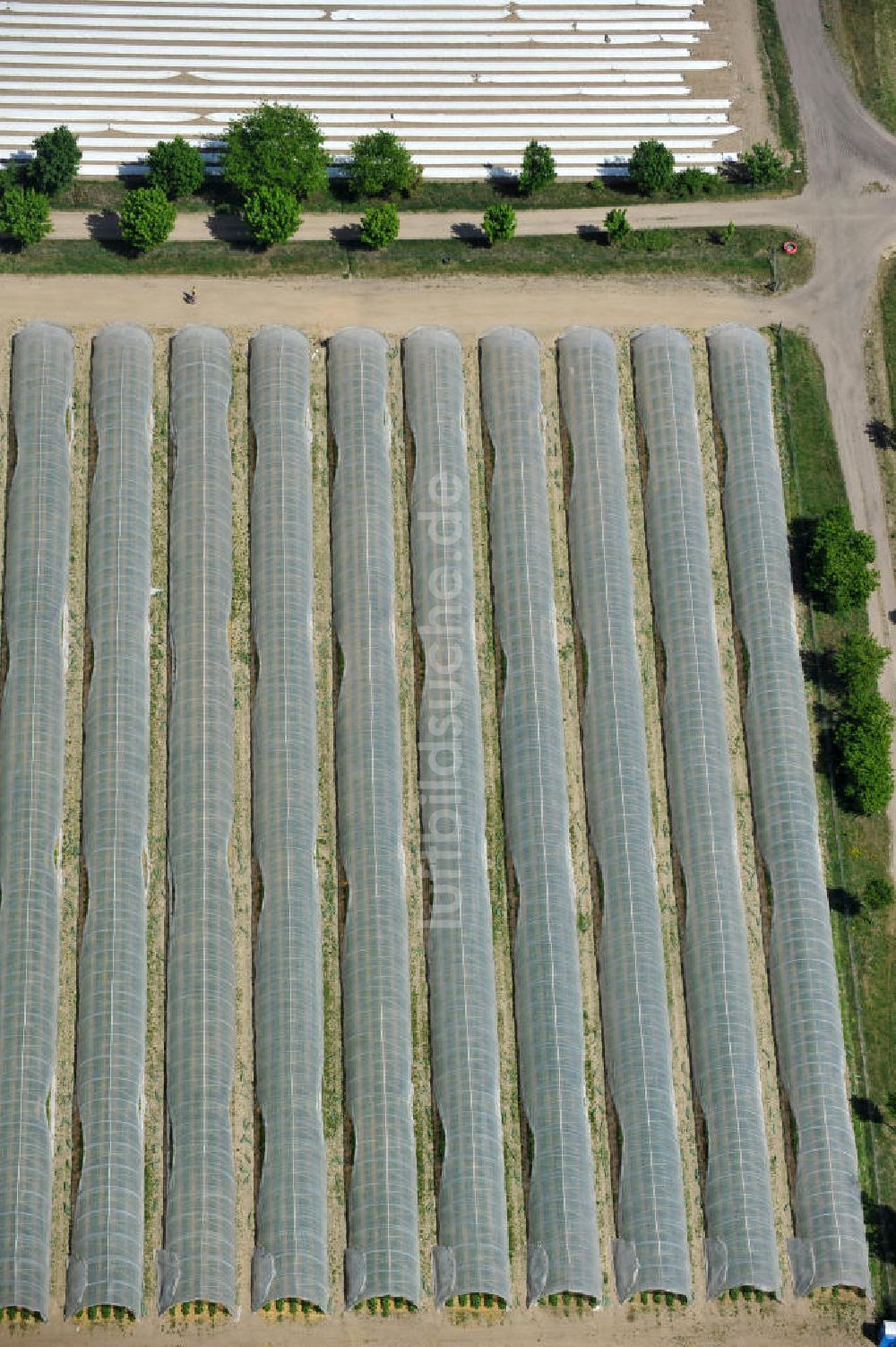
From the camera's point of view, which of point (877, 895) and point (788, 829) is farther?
point (788, 829)

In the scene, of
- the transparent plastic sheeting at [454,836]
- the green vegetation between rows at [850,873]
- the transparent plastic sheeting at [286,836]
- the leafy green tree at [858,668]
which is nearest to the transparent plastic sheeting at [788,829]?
the green vegetation between rows at [850,873]

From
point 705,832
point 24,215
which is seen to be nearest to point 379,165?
point 24,215

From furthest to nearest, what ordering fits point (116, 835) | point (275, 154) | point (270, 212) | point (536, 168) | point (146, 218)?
point (536, 168) → point (275, 154) → point (270, 212) → point (146, 218) → point (116, 835)

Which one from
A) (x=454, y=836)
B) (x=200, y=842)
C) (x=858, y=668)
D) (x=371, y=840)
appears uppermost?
(x=858, y=668)

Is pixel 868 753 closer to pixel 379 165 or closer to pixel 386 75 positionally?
pixel 379 165

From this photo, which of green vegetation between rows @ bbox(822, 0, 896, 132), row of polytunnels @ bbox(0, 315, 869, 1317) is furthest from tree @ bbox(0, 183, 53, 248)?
green vegetation between rows @ bbox(822, 0, 896, 132)

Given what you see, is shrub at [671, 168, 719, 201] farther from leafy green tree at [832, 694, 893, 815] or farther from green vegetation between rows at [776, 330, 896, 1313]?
leafy green tree at [832, 694, 893, 815]

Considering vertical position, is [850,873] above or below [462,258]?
below
